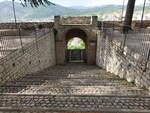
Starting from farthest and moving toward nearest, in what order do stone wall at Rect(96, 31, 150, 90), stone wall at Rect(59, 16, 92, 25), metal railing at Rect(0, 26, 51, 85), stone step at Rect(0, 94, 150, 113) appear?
stone wall at Rect(59, 16, 92, 25) < metal railing at Rect(0, 26, 51, 85) < stone wall at Rect(96, 31, 150, 90) < stone step at Rect(0, 94, 150, 113)

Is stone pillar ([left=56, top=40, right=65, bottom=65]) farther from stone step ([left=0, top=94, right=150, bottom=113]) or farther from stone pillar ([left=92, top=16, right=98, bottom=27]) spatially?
stone step ([left=0, top=94, right=150, bottom=113])

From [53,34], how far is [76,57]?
682cm

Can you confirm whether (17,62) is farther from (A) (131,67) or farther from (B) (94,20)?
(B) (94,20)

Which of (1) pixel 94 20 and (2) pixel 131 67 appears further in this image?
(1) pixel 94 20

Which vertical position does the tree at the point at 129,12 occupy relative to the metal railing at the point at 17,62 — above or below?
above

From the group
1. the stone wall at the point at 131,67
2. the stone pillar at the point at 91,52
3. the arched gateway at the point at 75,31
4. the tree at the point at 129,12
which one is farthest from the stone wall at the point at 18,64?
the tree at the point at 129,12

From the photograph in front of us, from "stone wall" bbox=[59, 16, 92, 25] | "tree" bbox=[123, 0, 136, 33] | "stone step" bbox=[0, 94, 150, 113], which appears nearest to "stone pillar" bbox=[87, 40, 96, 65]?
"stone wall" bbox=[59, 16, 92, 25]

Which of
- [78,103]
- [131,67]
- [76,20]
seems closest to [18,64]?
[78,103]

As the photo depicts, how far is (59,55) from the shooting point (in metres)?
15.1

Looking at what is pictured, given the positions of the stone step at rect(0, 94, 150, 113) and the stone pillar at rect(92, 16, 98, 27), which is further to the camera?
the stone pillar at rect(92, 16, 98, 27)

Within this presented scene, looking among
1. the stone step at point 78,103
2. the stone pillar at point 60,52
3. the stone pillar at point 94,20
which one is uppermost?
the stone pillar at point 94,20

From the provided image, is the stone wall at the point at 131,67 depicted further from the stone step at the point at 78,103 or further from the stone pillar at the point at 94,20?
the stone pillar at the point at 94,20

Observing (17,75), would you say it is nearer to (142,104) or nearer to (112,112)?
(112,112)

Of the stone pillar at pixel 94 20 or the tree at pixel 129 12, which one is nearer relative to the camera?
the tree at pixel 129 12
